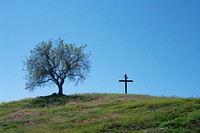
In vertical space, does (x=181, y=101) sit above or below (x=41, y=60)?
below

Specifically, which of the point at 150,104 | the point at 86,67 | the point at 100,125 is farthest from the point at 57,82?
the point at 100,125

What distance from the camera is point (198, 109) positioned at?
81.7 feet

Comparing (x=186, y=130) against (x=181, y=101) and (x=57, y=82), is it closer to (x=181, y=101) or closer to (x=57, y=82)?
(x=181, y=101)

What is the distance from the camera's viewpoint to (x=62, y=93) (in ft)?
185

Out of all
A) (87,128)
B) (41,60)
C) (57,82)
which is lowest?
(87,128)

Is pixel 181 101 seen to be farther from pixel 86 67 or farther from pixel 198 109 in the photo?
pixel 86 67

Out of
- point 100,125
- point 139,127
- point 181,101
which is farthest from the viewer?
point 181,101

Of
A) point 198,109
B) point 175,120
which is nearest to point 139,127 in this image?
point 175,120

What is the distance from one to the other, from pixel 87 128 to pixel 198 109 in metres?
Result: 7.76

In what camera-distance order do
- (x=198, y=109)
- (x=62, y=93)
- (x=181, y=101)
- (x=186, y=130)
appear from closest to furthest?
(x=186, y=130), (x=198, y=109), (x=181, y=101), (x=62, y=93)

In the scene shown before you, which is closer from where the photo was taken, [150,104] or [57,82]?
[150,104]

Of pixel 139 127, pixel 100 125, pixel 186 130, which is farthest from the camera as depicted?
pixel 100 125

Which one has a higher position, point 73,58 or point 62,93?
point 73,58

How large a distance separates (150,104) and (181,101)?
255cm
